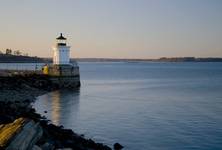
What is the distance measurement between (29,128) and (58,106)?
21.6 metres

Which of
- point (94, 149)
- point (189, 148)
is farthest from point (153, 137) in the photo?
point (94, 149)

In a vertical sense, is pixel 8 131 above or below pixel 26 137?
above

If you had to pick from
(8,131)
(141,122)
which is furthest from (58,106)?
(8,131)

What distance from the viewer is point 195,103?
35.4m

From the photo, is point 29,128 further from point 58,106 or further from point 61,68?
point 61,68

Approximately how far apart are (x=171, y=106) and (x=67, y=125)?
1189cm

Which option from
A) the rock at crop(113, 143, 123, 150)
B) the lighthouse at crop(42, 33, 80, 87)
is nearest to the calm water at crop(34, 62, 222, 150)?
the rock at crop(113, 143, 123, 150)

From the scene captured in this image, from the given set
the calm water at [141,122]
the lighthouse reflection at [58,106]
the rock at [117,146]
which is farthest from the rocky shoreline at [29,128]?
the calm water at [141,122]

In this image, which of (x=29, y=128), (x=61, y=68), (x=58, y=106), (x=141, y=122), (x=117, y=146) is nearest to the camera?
(x=29, y=128)

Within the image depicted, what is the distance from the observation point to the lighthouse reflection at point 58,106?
26487mm

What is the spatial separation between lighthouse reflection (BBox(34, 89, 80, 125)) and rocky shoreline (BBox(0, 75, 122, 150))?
111 cm

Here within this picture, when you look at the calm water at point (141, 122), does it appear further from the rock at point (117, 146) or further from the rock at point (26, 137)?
the rock at point (26, 137)

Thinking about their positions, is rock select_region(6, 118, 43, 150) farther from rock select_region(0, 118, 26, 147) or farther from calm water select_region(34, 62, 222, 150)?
calm water select_region(34, 62, 222, 150)

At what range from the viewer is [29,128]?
1037 centimetres
